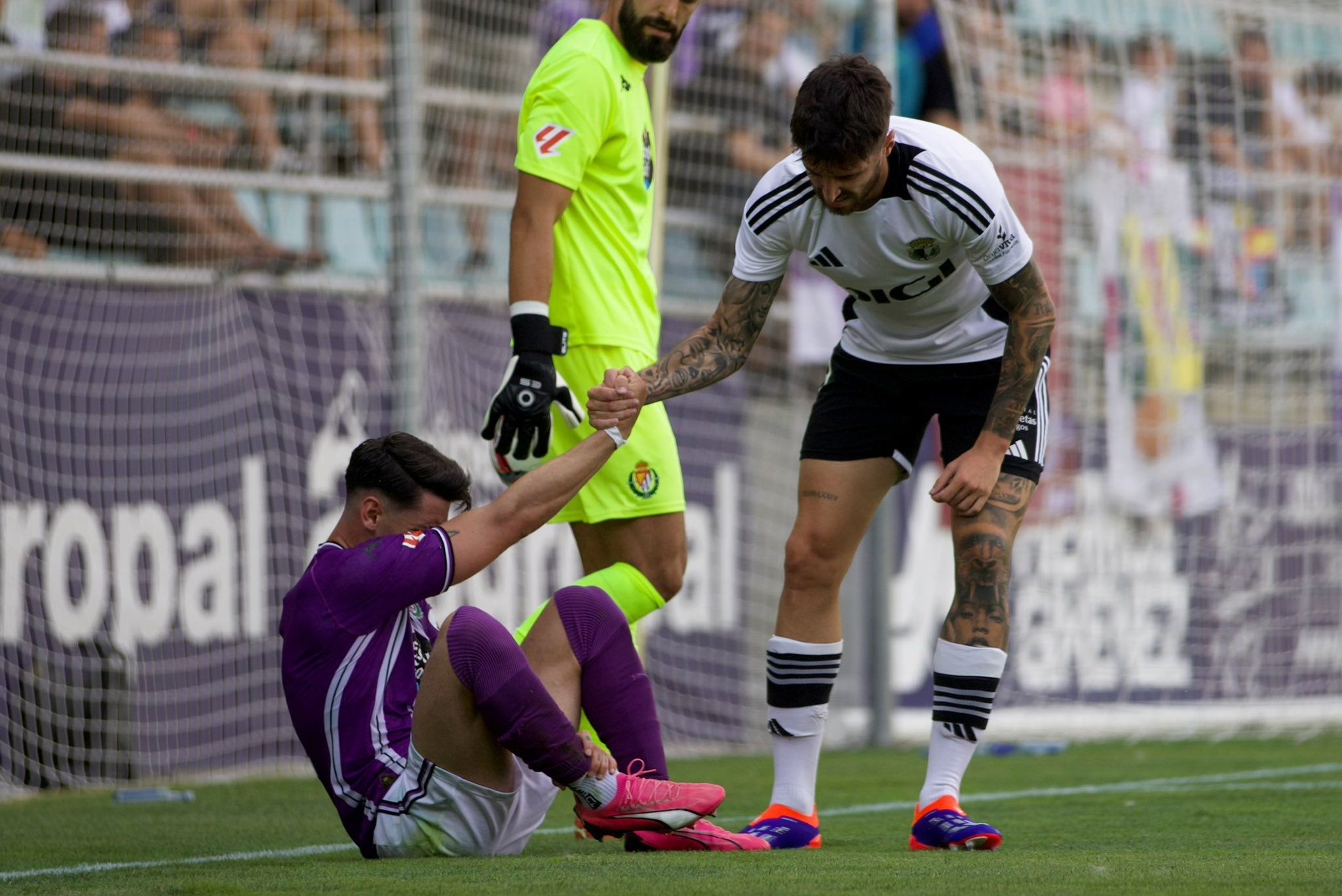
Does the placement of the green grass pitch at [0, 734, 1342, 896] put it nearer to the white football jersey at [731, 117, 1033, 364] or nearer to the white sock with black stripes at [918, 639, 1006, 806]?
the white sock with black stripes at [918, 639, 1006, 806]

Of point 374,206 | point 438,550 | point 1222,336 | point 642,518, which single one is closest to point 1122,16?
point 1222,336

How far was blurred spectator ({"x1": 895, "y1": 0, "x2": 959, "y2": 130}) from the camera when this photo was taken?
884 cm

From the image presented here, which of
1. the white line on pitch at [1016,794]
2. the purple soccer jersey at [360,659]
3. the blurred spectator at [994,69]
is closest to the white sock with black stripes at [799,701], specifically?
the white line on pitch at [1016,794]

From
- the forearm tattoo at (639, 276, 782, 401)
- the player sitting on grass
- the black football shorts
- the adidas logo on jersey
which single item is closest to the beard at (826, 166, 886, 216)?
the adidas logo on jersey

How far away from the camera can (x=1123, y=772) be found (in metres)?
6.48

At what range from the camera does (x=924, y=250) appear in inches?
151

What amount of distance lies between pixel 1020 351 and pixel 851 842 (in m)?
1.19

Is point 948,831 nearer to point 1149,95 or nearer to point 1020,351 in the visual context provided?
point 1020,351

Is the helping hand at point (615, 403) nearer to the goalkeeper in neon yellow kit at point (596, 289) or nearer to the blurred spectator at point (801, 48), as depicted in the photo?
the goalkeeper in neon yellow kit at point (596, 289)

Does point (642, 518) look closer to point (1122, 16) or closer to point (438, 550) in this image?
point (438, 550)

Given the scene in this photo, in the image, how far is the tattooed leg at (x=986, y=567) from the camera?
12.8ft

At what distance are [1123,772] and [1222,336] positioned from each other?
319 centimetres

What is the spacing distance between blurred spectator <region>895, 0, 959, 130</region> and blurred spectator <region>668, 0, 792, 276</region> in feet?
1.99

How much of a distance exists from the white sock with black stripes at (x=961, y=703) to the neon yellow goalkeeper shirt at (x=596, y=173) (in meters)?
1.18
